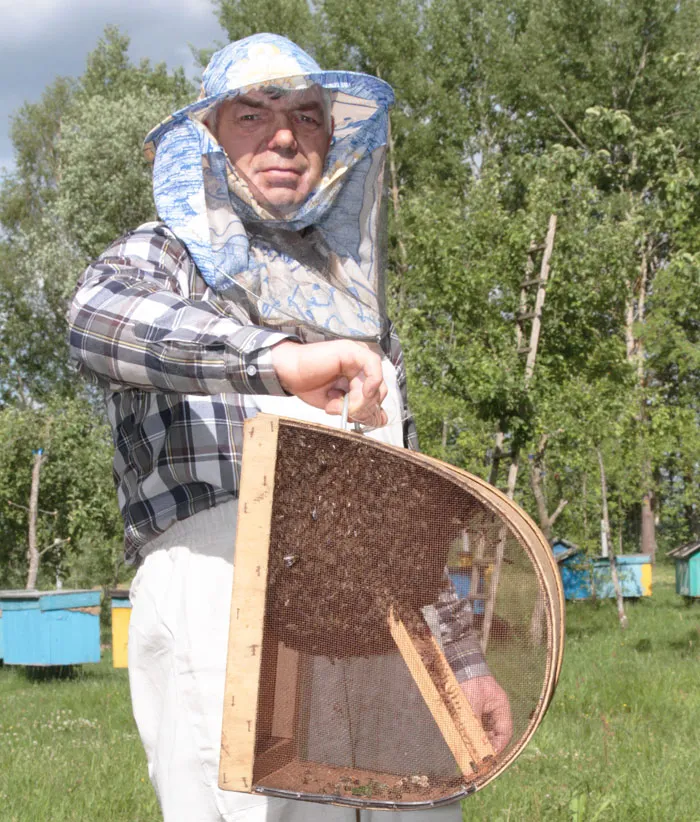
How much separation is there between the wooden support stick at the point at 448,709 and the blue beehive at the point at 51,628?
8661 mm

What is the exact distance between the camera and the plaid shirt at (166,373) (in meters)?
1.35

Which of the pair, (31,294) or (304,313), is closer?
(304,313)

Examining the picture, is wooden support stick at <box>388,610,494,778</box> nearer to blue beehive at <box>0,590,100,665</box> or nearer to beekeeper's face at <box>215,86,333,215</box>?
beekeeper's face at <box>215,86,333,215</box>

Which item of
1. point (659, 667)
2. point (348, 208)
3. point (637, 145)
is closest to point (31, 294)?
point (637, 145)

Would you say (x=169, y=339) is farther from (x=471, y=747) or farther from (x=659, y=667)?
(x=659, y=667)

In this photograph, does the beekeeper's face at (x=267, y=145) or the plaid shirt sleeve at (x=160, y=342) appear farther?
the beekeeper's face at (x=267, y=145)

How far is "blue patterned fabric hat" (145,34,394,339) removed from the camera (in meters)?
1.76

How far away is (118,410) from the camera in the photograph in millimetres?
1705

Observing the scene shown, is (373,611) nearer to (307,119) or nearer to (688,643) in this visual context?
(307,119)

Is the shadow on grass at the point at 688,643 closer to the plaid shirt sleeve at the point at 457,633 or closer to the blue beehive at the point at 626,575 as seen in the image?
the blue beehive at the point at 626,575

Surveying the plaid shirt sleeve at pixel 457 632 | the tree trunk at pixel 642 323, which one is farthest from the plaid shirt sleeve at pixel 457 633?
the tree trunk at pixel 642 323

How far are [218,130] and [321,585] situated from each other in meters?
0.90

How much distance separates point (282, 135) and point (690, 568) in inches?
507

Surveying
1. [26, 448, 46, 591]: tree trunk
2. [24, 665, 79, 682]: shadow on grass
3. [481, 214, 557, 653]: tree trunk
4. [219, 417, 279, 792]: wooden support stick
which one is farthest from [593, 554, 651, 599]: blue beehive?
[219, 417, 279, 792]: wooden support stick
